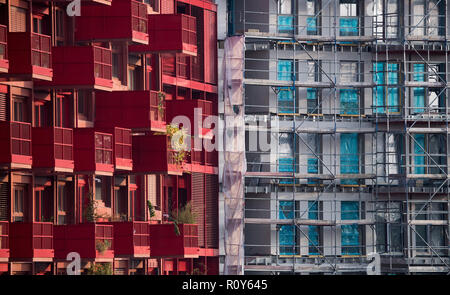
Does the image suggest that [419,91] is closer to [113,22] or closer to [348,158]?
[348,158]

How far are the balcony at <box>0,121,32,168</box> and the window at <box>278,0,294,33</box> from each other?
91.1 feet

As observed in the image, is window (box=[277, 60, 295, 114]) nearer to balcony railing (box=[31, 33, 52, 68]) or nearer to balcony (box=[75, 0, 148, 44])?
balcony (box=[75, 0, 148, 44])

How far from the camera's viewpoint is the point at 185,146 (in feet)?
166

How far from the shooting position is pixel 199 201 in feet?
192

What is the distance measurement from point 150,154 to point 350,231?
18.4 m

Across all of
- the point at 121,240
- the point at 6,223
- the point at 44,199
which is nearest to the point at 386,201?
the point at 121,240

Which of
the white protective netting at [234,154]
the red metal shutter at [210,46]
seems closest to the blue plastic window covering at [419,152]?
the white protective netting at [234,154]

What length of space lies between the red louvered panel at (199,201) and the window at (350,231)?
795 cm

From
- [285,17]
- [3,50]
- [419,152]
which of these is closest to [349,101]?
[419,152]

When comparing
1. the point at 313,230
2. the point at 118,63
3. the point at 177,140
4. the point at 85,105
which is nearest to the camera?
the point at 85,105

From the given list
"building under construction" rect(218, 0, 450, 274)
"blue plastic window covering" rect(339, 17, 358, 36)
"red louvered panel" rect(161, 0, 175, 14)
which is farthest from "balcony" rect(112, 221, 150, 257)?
"blue plastic window covering" rect(339, 17, 358, 36)

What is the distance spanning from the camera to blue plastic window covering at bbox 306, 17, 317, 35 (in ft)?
210

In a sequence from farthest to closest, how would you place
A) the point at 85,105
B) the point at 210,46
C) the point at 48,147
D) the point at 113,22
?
the point at 210,46
the point at 85,105
the point at 113,22
the point at 48,147

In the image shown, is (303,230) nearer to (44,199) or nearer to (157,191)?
(157,191)
